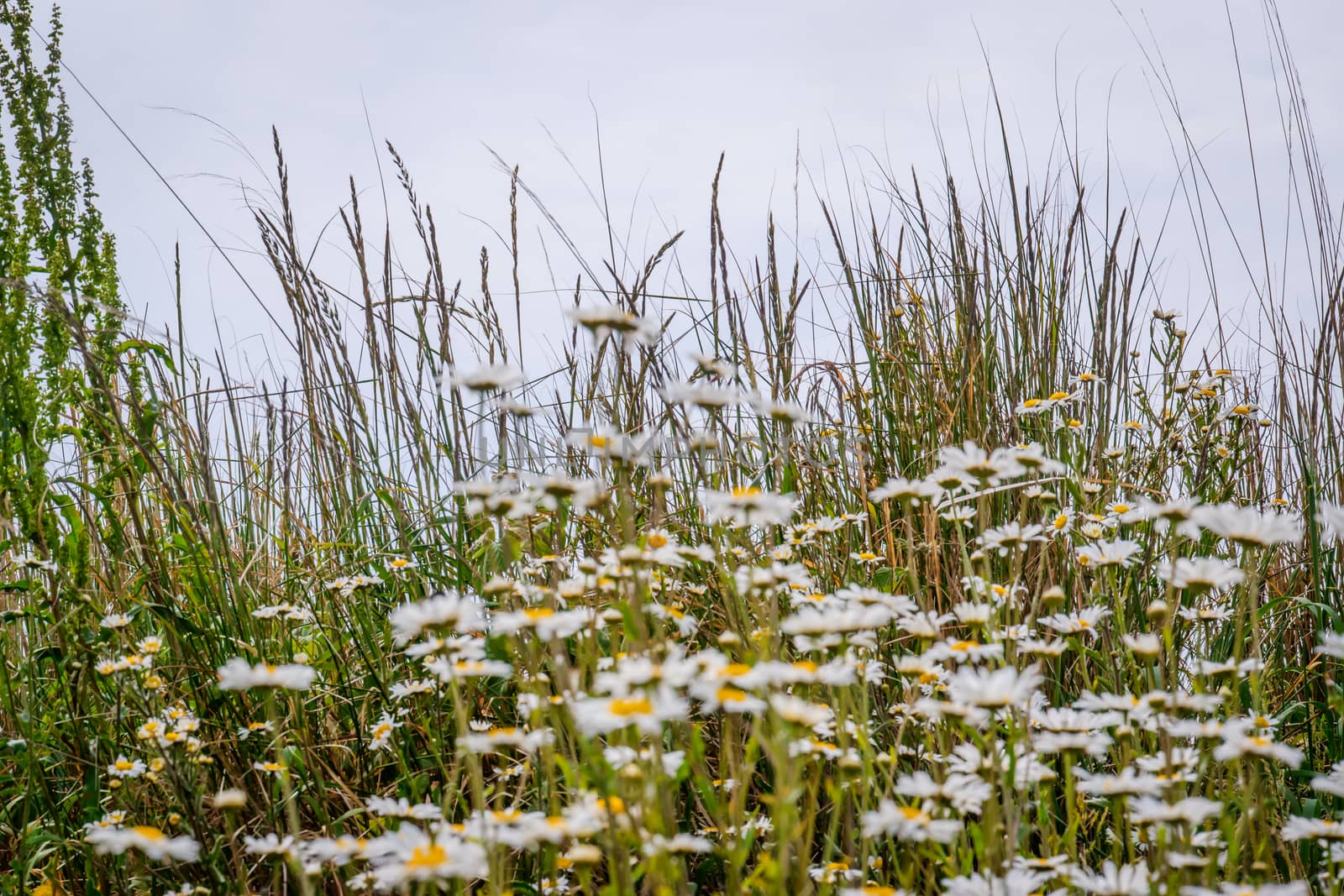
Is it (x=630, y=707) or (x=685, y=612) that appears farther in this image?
(x=685, y=612)

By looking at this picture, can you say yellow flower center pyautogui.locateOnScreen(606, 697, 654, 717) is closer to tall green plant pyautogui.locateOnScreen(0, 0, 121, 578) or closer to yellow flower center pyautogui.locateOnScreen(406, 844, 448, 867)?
yellow flower center pyautogui.locateOnScreen(406, 844, 448, 867)

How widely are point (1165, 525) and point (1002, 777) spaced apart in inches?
47.5

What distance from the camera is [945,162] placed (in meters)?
2.68

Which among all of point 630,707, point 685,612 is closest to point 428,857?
point 630,707

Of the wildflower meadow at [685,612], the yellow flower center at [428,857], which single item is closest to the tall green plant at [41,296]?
the wildflower meadow at [685,612]

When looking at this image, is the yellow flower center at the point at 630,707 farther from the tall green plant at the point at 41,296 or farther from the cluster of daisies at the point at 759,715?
the tall green plant at the point at 41,296

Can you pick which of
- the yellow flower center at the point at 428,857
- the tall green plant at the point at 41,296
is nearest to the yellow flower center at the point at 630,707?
the yellow flower center at the point at 428,857

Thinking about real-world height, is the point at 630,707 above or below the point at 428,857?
above

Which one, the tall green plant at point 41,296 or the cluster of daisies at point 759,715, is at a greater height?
the tall green plant at point 41,296

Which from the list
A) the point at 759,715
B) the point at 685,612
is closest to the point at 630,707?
the point at 759,715

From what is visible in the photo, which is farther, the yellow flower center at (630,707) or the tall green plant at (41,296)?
the tall green plant at (41,296)

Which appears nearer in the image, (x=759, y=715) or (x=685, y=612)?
(x=759, y=715)

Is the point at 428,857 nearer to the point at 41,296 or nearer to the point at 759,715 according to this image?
the point at 759,715

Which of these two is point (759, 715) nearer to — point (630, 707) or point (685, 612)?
point (630, 707)
